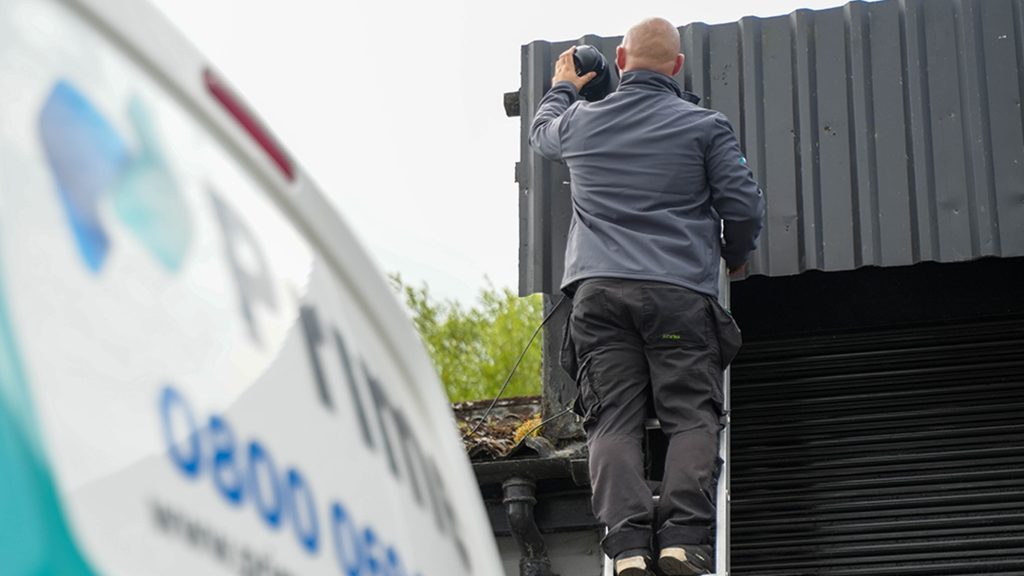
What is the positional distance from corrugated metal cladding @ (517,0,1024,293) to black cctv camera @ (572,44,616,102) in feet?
1.90

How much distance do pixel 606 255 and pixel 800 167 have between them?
5.12 feet

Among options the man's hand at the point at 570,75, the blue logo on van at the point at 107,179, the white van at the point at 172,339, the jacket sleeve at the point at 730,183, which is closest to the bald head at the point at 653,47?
the jacket sleeve at the point at 730,183

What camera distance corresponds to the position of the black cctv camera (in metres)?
6.63

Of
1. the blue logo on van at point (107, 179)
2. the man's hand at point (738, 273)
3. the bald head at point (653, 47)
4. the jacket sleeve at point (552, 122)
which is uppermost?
the bald head at point (653, 47)

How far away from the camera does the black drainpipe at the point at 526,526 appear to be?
22.6ft

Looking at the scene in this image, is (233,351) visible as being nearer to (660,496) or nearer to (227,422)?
(227,422)

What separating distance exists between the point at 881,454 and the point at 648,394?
136 centimetres

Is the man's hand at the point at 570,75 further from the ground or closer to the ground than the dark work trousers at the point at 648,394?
further from the ground

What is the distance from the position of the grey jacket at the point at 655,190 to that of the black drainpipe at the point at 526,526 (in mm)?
1241

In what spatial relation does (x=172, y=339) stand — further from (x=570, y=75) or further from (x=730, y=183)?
(x=570, y=75)

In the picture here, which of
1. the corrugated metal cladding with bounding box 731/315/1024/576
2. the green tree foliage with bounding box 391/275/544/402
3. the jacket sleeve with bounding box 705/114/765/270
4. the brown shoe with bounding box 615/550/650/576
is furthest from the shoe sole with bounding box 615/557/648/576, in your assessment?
the green tree foliage with bounding box 391/275/544/402

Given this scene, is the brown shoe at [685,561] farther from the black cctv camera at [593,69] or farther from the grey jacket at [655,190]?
the black cctv camera at [593,69]

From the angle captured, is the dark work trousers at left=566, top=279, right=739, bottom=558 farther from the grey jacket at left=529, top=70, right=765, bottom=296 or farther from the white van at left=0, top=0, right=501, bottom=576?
the white van at left=0, top=0, right=501, bottom=576

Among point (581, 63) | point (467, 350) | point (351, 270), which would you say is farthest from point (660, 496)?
point (467, 350)
